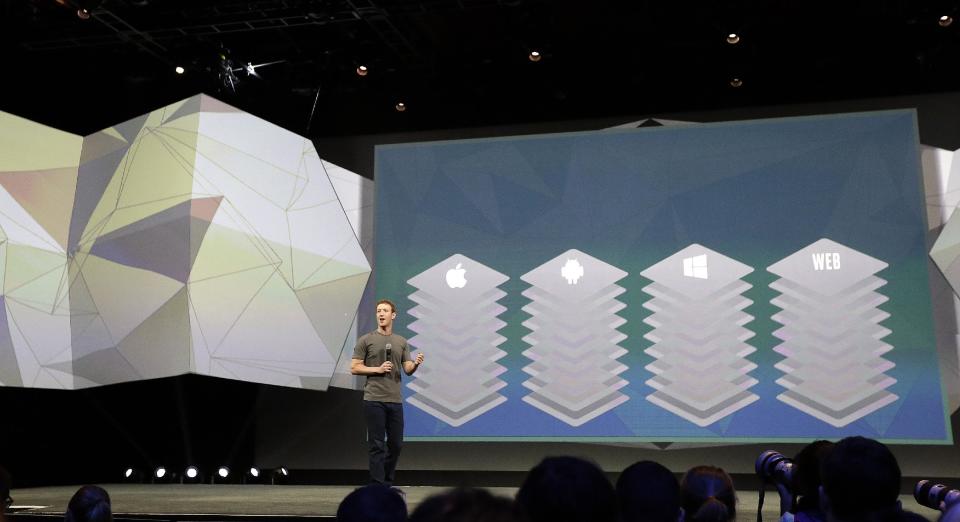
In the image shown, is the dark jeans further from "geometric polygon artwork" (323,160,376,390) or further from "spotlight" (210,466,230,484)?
"spotlight" (210,466,230,484)

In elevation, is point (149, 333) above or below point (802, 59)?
below

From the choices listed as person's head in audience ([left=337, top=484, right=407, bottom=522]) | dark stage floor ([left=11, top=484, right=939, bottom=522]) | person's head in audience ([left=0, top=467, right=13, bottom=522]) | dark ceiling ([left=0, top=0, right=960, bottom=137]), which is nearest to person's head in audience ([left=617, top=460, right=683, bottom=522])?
person's head in audience ([left=337, top=484, right=407, bottom=522])

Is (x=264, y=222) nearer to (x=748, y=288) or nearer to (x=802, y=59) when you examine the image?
(x=748, y=288)

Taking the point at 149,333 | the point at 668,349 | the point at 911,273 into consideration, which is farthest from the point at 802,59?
the point at 149,333

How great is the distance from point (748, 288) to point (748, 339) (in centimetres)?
47

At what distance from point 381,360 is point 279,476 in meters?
3.28

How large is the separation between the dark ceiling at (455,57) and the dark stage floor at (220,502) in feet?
11.8

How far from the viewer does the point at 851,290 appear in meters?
7.85

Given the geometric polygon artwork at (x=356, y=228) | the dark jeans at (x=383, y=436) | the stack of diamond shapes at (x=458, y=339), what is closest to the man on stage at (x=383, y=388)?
the dark jeans at (x=383, y=436)

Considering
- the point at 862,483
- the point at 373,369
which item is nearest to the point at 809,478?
the point at 862,483

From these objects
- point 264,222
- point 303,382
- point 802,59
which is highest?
point 802,59

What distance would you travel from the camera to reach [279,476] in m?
8.68

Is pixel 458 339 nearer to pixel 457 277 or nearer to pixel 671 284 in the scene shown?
pixel 457 277

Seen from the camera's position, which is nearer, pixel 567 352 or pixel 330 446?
pixel 567 352
